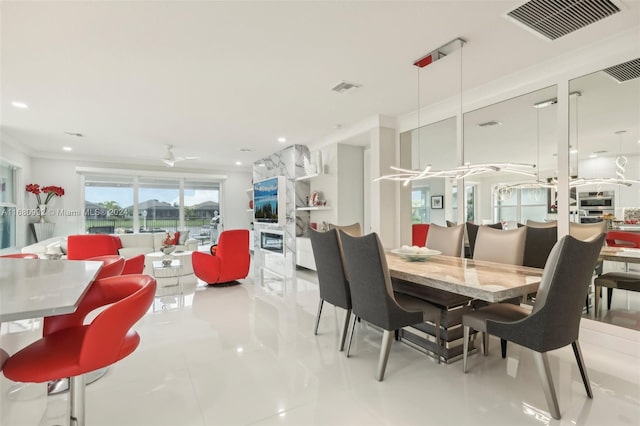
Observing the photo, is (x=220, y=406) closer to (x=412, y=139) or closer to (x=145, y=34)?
(x=145, y=34)

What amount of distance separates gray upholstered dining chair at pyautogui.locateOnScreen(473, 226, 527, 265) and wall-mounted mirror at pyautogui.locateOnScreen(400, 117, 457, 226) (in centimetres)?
124

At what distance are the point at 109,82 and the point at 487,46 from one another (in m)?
3.77

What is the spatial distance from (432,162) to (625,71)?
233cm

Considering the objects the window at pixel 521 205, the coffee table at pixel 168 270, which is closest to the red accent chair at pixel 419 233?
the window at pixel 521 205

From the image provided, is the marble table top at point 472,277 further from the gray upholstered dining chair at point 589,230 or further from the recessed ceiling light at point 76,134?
the recessed ceiling light at point 76,134

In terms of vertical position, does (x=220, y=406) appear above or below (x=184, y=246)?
below

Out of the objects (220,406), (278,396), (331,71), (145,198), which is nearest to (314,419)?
(278,396)

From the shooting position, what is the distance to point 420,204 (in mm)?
4797

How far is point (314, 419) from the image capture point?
5.74ft

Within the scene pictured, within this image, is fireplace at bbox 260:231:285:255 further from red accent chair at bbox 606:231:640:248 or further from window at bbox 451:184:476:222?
red accent chair at bbox 606:231:640:248

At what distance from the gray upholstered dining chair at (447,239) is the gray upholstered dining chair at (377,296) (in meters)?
1.05

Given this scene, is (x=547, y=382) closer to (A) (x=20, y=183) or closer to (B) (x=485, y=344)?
(B) (x=485, y=344)

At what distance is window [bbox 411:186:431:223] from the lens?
15.5 feet

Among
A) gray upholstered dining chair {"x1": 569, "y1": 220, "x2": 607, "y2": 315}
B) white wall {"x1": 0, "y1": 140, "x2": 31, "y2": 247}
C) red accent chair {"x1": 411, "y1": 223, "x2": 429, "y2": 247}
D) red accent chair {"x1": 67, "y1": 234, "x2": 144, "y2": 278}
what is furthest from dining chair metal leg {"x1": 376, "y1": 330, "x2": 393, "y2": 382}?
white wall {"x1": 0, "y1": 140, "x2": 31, "y2": 247}
